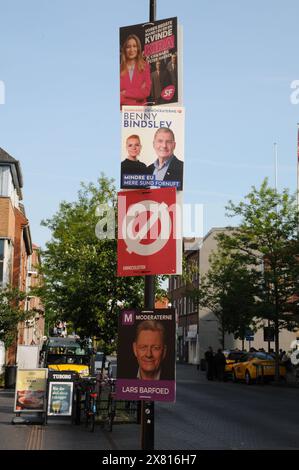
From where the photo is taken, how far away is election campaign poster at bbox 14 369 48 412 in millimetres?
16844

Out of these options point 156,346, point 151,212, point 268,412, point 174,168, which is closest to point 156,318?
point 156,346

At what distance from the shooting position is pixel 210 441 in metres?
13.7

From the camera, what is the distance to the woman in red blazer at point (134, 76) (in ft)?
28.2

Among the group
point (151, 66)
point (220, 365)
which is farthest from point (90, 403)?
point (220, 365)

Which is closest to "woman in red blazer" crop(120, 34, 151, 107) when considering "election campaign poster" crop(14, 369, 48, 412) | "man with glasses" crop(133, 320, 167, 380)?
"man with glasses" crop(133, 320, 167, 380)

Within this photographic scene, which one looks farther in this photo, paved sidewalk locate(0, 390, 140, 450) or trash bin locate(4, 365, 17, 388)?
trash bin locate(4, 365, 17, 388)

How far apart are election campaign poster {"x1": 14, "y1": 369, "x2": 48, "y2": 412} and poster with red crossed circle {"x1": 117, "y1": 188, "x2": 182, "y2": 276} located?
31.3ft

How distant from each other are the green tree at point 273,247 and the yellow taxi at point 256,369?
0.82 metres

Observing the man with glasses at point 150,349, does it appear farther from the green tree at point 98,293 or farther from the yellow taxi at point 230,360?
the yellow taxi at point 230,360

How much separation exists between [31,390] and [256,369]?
896 inches

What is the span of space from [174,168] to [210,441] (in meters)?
7.02

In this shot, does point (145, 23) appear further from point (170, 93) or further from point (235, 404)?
point (235, 404)

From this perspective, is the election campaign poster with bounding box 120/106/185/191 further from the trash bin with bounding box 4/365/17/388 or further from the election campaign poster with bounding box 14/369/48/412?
the trash bin with bounding box 4/365/17/388

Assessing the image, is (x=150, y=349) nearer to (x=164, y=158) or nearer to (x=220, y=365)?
(x=164, y=158)
